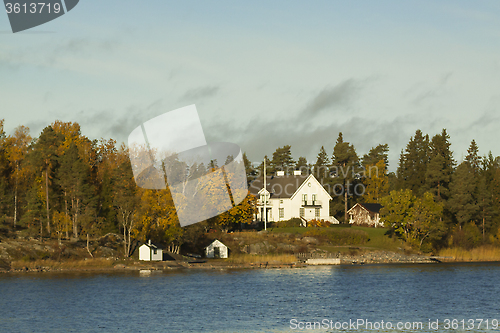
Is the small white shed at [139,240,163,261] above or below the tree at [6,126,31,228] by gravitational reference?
below

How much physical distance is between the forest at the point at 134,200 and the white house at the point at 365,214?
8.83ft

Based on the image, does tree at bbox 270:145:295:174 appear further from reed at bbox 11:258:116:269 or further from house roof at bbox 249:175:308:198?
reed at bbox 11:258:116:269

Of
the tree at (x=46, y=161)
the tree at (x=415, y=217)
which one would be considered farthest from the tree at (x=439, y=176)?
the tree at (x=46, y=161)

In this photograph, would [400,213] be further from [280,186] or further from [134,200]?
[134,200]

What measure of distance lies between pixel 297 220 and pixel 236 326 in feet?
205

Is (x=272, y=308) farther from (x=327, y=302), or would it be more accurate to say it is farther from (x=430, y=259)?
(x=430, y=259)

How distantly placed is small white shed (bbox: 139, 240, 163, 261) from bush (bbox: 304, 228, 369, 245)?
25.7m

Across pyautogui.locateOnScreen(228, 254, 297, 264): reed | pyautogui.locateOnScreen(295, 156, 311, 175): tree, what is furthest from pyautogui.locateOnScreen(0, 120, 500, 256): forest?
pyautogui.locateOnScreen(295, 156, 311, 175): tree

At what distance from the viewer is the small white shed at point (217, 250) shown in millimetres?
79625

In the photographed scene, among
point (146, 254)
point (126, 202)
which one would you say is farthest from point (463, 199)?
point (126, 202)

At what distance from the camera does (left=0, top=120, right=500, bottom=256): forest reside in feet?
243

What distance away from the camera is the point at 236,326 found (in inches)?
1475

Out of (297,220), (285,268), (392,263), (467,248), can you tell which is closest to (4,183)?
(285,268)

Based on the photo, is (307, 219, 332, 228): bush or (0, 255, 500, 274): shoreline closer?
(0, 255, 500, 274): shoreline
